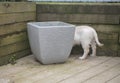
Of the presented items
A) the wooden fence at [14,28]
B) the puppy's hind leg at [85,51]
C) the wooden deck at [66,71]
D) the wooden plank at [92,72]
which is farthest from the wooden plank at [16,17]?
the wooden plank at [92,72]

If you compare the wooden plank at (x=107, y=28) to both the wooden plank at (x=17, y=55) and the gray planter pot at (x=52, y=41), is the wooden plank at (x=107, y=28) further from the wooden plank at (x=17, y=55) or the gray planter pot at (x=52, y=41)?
the wooden plank at (x=17, y=55)

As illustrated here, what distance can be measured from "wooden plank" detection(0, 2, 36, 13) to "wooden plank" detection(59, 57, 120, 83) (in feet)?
4.00

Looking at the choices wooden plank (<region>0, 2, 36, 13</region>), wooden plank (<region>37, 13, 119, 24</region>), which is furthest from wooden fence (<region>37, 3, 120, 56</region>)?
wooden plank (<region>0, 2, 36, 13</region>)

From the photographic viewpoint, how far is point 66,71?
10.1ft

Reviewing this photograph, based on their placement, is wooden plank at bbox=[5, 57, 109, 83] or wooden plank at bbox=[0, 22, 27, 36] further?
wooden plank at bbox=[0, 22, 27, 36]

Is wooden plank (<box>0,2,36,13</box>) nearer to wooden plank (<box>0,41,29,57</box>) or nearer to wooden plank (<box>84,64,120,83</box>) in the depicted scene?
wooden plank (<box>0,41,29,57</box>)

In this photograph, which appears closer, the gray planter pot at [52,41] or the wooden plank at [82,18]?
the gray planter pot at [52,41]

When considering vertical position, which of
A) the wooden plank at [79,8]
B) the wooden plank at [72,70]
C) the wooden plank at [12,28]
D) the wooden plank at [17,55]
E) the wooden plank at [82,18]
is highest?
the wooden plank at [79,8]

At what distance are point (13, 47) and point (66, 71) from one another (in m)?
0.86

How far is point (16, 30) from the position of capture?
11.6 ft

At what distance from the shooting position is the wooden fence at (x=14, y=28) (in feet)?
10.8

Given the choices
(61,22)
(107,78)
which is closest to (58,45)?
(61,22)

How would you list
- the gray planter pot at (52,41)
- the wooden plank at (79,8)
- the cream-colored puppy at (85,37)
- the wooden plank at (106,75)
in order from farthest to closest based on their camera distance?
1. the wooden plank at (79,8)
2. the cream-colored puppy at (85,37)
3. the gray planter pot at (52,41)
4. the wooden plank at (106,75)

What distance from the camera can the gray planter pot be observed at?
3189 millimetres
